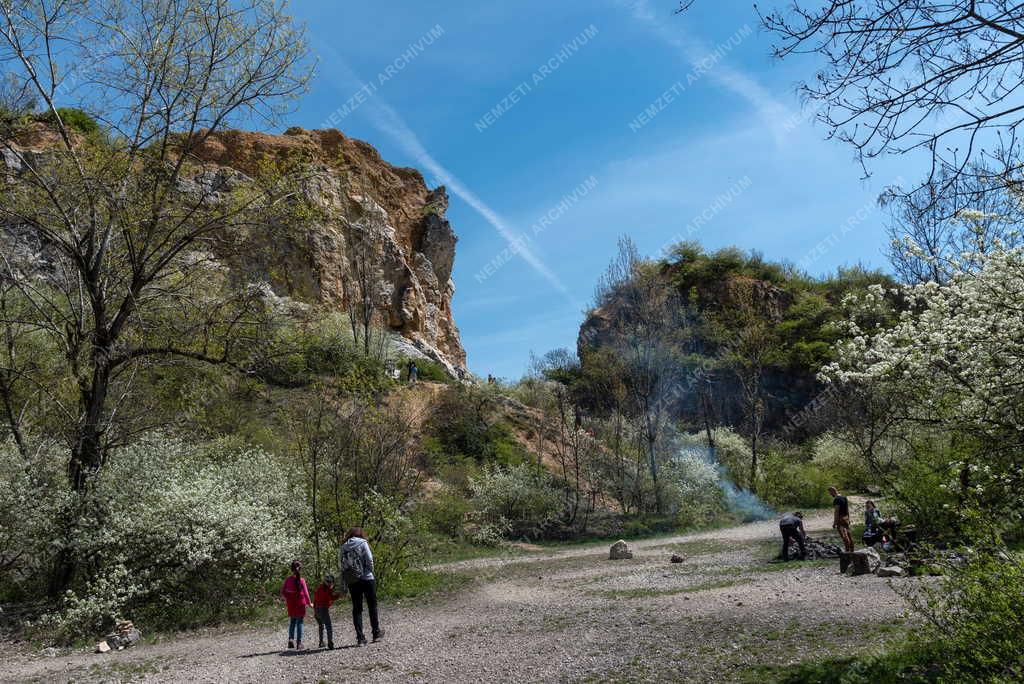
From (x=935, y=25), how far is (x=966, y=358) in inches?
210

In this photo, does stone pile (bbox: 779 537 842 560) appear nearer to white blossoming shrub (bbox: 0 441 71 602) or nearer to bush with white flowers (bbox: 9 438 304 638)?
→ bush with white flowers (bbox: 9 438 304 638)

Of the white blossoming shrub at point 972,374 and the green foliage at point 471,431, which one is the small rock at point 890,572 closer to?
the white blossoming shrub at point 972,374

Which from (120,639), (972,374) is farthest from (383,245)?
(972,374)

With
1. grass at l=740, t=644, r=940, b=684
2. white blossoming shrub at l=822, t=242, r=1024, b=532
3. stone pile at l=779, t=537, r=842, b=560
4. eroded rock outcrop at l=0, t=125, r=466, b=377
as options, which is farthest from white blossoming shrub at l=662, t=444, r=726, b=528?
eroded rock outcrop at l=0, t=125, r=466, b=377

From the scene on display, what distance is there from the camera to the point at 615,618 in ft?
26.2

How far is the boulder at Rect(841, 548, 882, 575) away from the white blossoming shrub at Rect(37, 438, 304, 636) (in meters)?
→ 9.06

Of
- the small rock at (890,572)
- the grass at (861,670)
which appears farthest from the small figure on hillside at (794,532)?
the grass at (861,670)

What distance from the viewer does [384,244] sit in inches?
1861

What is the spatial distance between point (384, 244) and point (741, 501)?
3201 cm

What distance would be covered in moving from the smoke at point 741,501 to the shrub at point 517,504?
23.1 feet

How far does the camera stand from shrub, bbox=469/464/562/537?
847 inches

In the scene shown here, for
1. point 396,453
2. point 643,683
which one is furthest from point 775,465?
point 643,683

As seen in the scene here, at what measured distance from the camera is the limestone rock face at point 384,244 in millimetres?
43312

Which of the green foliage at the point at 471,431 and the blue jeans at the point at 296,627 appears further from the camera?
the green foliage at the point at 471,431
